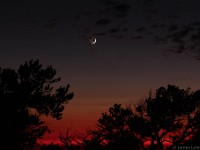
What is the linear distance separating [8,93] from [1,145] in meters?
4.77

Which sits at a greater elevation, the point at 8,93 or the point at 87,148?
the point at 8,93

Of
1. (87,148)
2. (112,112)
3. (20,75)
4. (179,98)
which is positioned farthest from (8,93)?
(87,148)

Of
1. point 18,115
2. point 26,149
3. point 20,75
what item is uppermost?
point 20,75

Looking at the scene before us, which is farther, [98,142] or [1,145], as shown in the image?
[1,145]

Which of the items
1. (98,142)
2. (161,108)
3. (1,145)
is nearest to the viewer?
(98,142)

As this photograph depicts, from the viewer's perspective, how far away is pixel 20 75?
125 feet

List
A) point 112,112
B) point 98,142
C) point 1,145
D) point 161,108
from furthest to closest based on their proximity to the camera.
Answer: point 112,112 < point 161,108 < point 1,145 < point 98,142

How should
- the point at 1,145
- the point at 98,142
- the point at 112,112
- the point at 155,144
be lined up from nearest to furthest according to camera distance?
1. the point at 98,142
2. the point at 1,145
3. the point at 155,144
4. the point at 112,112

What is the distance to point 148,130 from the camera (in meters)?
41.0

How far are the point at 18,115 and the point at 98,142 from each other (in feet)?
79.1

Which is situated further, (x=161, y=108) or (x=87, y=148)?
(x=161, y=108)

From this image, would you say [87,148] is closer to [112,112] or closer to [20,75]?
[20,75]

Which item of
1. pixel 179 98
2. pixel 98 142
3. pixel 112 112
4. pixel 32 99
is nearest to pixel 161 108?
pixel 179 98

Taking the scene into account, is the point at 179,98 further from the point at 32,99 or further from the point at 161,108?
the point at 32,99
